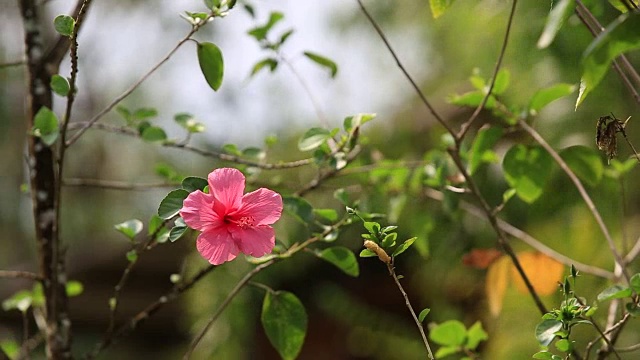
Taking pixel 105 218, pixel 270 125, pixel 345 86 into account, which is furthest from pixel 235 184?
pixel 105 218

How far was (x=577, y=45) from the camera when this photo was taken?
1.39 metres

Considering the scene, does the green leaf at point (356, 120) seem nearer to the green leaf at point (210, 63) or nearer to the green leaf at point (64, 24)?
the green leaf at point (210, 63)

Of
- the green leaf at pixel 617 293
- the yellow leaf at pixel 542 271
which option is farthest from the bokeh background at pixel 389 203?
the green leaf at pixel 617 293

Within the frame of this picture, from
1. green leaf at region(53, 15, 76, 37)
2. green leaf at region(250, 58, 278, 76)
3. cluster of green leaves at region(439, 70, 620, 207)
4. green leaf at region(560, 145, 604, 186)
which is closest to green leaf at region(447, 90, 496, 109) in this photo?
cluster of green leaves at region(439, 70, 620, 207)

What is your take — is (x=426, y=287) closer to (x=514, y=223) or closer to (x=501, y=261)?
(x=514, y=223)

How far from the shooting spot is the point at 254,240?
59 cm

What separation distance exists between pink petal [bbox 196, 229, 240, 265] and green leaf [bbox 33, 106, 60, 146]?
24 centimetres

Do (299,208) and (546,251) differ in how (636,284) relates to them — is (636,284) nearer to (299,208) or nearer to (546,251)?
(299,208)

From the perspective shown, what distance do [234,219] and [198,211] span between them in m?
0.04

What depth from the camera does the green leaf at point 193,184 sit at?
572mm

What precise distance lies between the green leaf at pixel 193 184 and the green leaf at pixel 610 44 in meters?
0.29

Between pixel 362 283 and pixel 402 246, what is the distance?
2165 millimetres

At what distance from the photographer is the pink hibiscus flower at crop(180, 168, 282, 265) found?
579 mm

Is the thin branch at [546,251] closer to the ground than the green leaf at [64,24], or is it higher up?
closer to the ground
